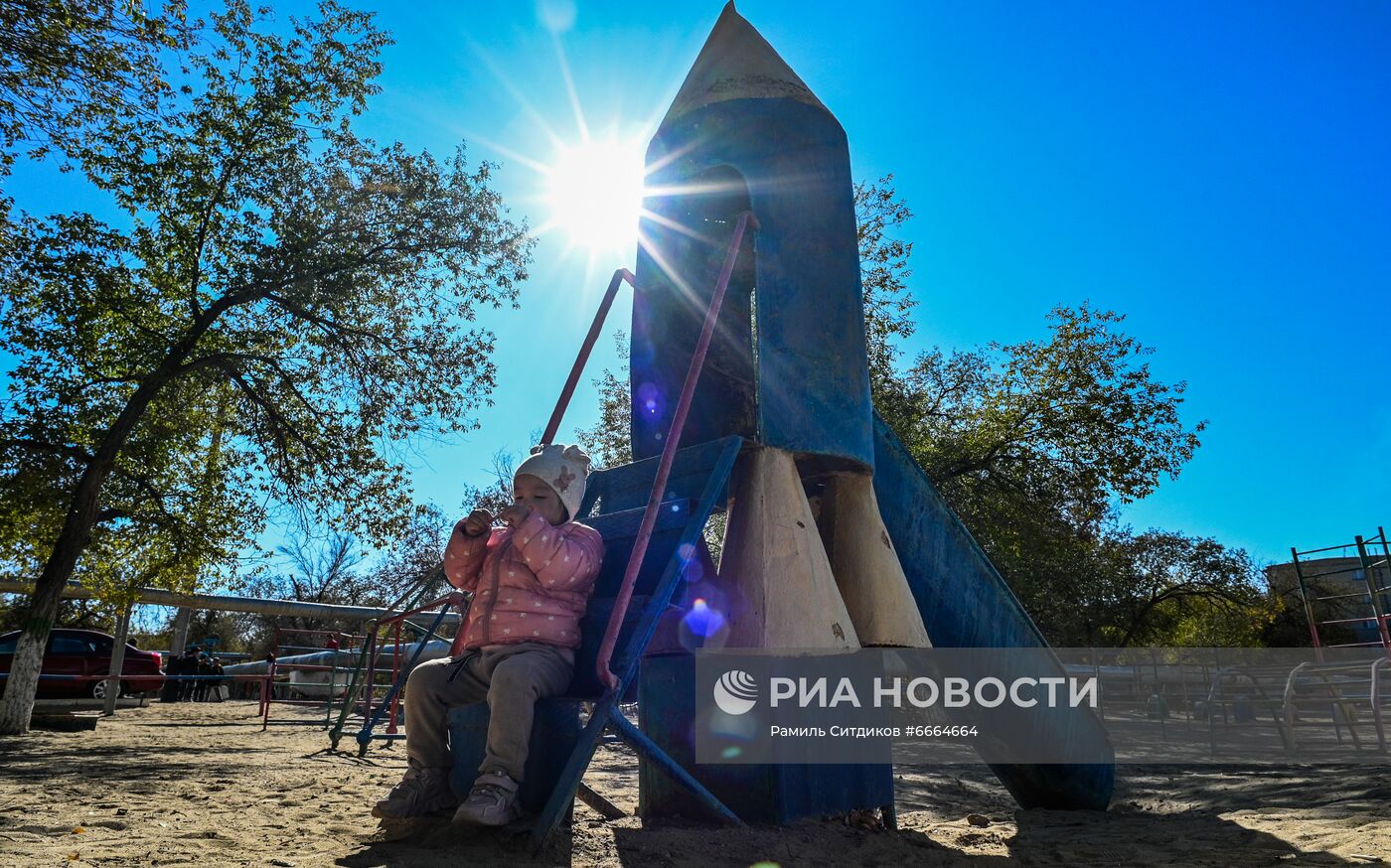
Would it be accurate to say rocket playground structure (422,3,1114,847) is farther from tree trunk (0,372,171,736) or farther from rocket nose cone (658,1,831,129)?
tree trunk (0,372,171,736)

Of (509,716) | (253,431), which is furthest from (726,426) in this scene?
(253,431)

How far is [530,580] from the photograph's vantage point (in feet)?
10.5

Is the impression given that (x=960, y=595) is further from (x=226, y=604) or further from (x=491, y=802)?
(x=226, y=604)

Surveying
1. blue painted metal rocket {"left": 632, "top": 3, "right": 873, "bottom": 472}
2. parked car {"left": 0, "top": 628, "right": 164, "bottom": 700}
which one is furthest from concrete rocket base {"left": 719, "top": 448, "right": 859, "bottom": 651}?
parked car {"left": 0, "top": 628, "right": 164, "bottom": 700}

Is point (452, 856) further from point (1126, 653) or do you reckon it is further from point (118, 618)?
point (1126, 653)

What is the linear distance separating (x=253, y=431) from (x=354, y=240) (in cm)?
356

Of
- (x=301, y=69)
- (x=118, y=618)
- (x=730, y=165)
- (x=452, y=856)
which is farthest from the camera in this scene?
(x=118, y=618)

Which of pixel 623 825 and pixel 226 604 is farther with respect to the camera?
pixel 226 604

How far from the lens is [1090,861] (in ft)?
11.6

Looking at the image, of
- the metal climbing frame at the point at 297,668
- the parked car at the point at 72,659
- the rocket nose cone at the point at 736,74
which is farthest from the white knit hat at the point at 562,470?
the parked car at the point at 72,659

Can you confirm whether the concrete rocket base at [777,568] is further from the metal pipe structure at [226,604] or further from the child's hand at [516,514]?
the metal pipe structure at [226,604]

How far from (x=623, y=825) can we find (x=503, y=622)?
1094mm

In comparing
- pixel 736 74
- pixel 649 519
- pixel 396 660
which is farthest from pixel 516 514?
pixel 396 660

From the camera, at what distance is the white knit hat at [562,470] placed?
3.46 meters
